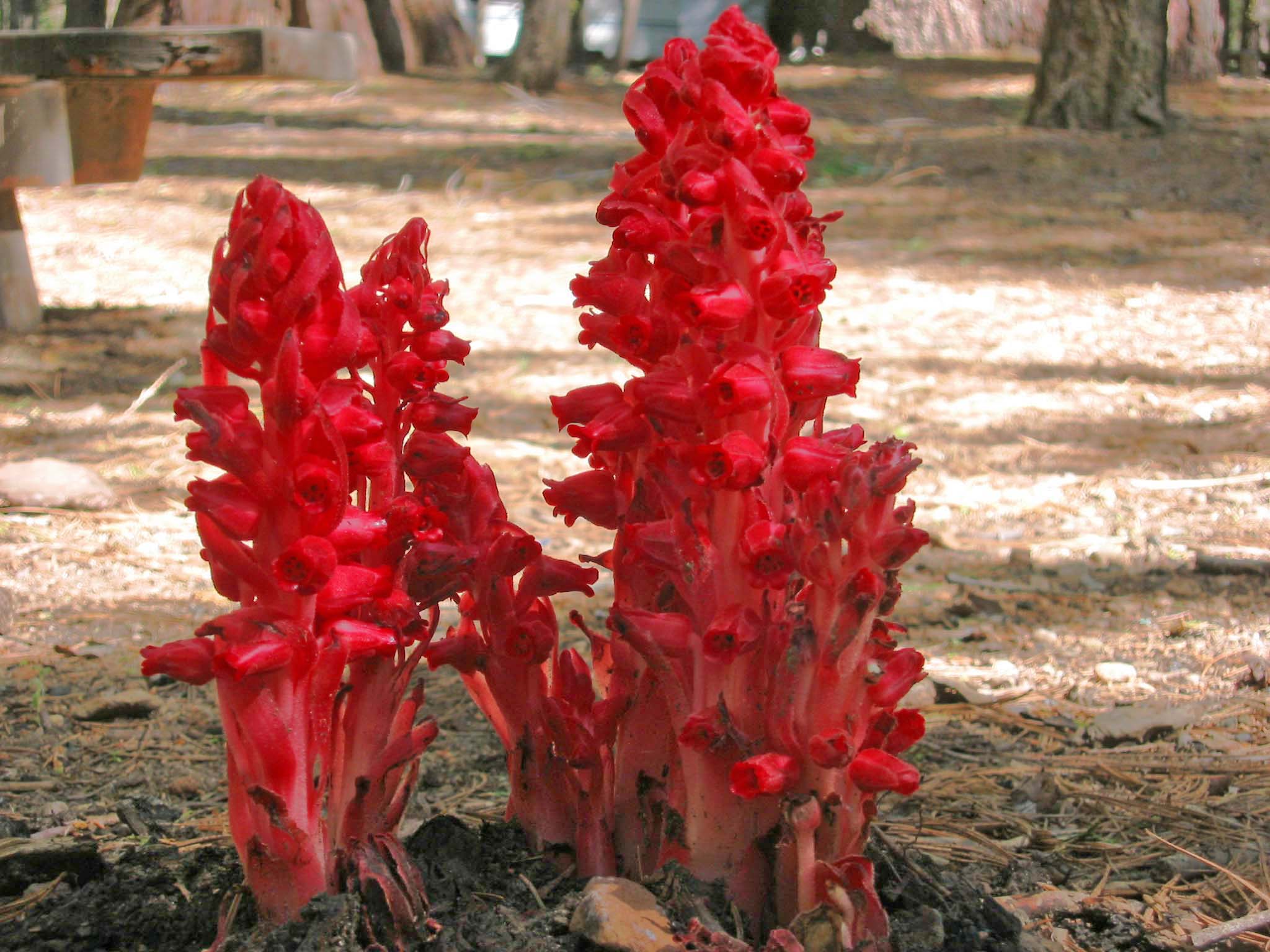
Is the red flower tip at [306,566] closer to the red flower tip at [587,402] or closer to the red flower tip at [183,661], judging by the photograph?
the red flower tip at [183,661]

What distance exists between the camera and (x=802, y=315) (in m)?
1.27

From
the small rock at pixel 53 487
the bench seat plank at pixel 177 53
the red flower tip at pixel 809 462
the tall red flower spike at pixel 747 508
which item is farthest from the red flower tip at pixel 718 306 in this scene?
the bench seat plank at pixel 177 53

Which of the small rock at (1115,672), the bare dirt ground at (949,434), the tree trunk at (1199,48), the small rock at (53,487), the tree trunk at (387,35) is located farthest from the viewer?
the tree trunk at (387,35)

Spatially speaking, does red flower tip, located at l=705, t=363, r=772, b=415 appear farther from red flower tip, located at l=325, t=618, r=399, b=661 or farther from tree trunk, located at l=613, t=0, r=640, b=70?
tree trunk, located at l=613, t=0, r=640, b=70

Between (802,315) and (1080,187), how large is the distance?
7.64 meters

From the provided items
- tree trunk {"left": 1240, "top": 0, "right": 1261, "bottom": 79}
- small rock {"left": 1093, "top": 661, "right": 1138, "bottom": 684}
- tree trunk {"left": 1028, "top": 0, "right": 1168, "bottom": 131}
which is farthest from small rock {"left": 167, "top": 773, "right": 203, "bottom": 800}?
tree trunk {"left": 1240, "top": 0, "right": 1261, "bottom": 79}

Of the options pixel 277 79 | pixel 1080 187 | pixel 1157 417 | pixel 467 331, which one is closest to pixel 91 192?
pixel 467 331

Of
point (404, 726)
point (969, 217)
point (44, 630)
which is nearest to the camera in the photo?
point (404, 726)

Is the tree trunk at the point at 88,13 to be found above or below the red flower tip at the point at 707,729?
above

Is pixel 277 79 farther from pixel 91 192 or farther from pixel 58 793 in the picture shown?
pixel 91 192

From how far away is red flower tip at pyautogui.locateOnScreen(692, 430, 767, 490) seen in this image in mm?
1173

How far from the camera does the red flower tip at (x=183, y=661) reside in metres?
1.19

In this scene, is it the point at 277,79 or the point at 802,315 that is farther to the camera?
the point at 277,79

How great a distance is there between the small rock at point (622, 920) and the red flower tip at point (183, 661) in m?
0.41
